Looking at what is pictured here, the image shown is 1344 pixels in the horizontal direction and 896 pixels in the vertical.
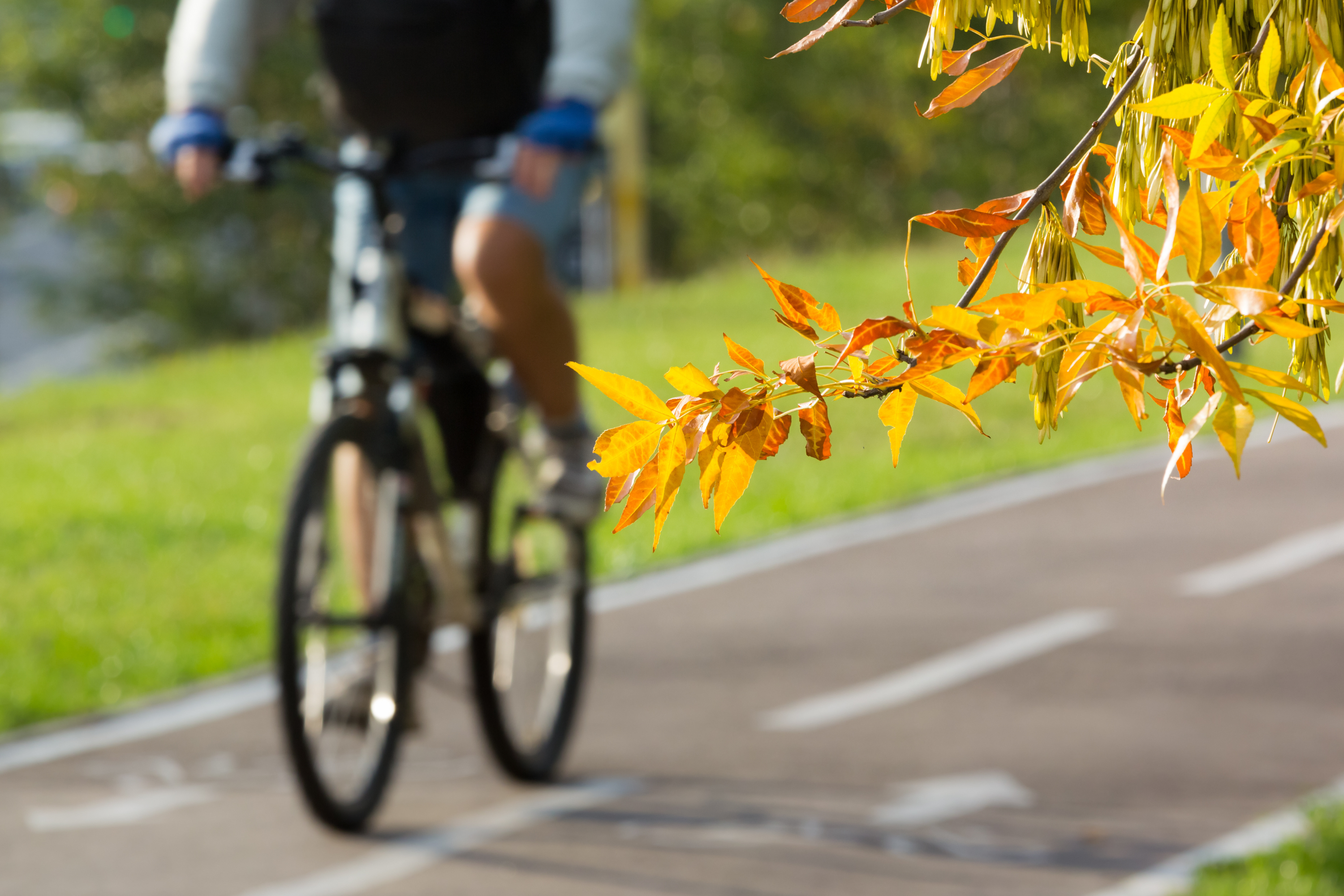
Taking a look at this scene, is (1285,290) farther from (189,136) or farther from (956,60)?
(189,136)

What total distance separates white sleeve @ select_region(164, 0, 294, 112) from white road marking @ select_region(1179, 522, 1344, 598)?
374cm

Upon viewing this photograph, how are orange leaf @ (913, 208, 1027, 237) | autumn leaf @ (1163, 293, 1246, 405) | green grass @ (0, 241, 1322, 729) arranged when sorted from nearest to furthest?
1. autumn leaf @ (1163, 293, 1246, 405)
2. orange leaf @ (913, 208, 1027, 237)
3. green grass @ (0, 241, 1322, 729)

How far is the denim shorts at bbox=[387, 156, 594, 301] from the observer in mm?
4008

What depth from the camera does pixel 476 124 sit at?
165 inches

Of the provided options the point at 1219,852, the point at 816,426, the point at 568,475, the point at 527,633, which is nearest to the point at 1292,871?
the point at 1219,852

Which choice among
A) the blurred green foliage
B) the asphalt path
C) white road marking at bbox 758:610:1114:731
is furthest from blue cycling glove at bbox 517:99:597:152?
the blurred green foliage

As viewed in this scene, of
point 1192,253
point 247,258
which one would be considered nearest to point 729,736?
point 1192,253

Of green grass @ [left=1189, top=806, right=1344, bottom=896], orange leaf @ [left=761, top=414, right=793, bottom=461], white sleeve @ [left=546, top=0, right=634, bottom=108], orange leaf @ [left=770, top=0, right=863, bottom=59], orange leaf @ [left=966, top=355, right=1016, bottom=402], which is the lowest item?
green grass @ [left=1189, top=806, right=1344, bottom=896]

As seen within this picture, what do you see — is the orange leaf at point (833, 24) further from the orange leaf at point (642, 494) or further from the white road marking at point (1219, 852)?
the white road marking at point (1219, 852)

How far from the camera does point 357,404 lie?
3.93m

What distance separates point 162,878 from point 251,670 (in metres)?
1.72

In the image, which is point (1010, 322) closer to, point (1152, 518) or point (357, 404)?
point (357, 404)


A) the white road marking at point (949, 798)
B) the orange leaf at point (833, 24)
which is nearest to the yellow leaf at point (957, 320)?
the orange leaf at point (833, 24)

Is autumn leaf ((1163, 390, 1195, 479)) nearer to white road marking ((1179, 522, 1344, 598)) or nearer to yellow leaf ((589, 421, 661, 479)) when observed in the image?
yellow leaf ((589, 421, 661, 479))
